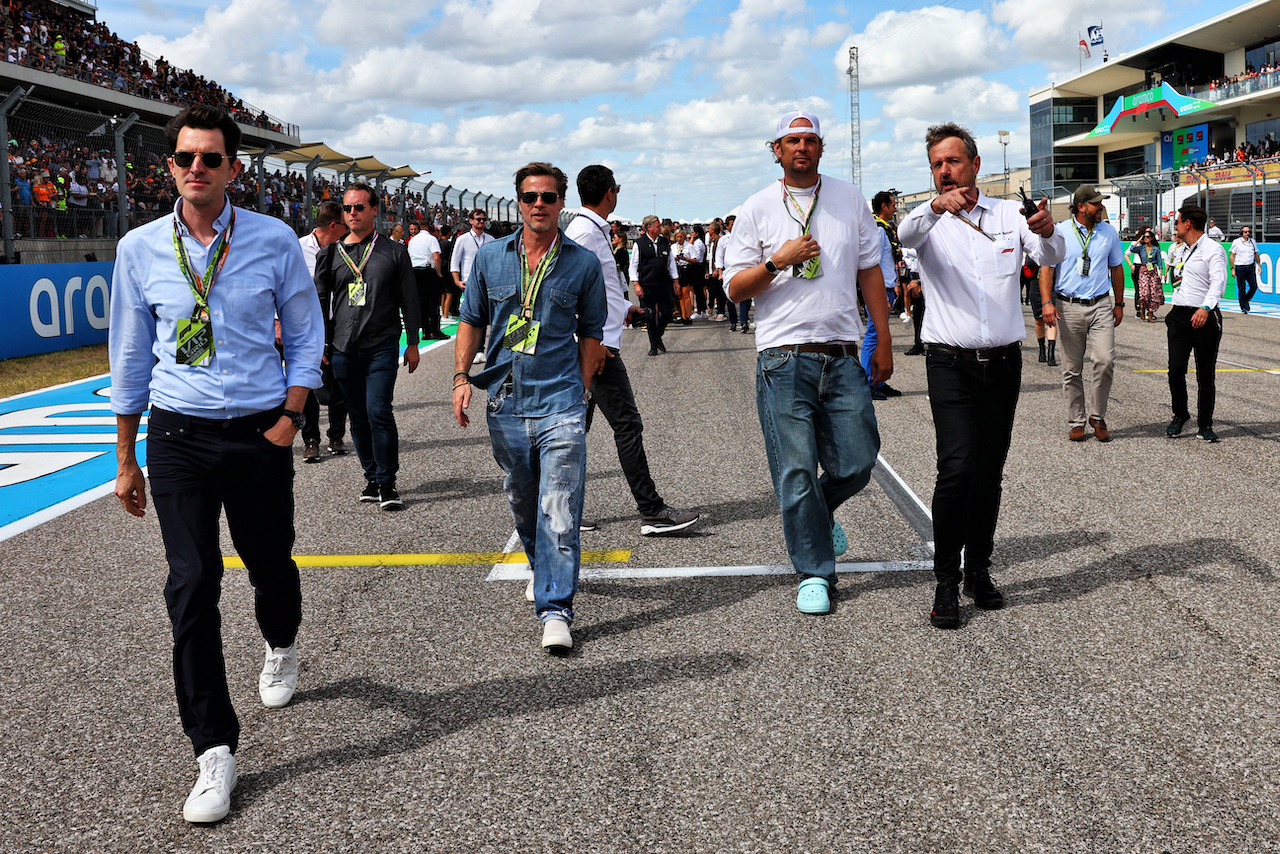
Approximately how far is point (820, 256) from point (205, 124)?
2.42 m

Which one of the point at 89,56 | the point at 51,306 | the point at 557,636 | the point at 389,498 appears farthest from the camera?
the point at 89,56

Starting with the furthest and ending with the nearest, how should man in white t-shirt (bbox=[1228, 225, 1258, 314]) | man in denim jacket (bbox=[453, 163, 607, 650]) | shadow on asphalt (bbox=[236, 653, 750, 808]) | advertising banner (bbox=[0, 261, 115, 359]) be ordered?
man in white t-shirt (bbox=[1228, 225, 1258, 314]) → advertising banner (bbox=[0, 261, 115, 359]) → man in denim jacket (bbox=[453, 163, 607, 650]) → shadow on asphalt (bbox=[236, 653, 750, 808])

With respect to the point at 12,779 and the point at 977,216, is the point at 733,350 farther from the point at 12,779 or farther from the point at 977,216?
the point at 12,779

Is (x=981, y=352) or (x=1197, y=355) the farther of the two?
(x=1197, y=355)

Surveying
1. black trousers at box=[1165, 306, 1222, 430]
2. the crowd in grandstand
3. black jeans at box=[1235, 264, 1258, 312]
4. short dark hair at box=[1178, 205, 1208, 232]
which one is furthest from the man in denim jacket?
the crowd in grandstand

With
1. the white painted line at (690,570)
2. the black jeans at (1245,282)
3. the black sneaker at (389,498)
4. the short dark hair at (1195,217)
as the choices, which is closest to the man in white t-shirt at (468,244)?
the black sneaker at (389,498)

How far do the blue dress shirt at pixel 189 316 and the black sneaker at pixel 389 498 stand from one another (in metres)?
3.42

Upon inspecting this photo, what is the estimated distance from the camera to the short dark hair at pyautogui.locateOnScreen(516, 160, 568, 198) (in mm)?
4363

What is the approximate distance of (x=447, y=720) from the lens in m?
3.52

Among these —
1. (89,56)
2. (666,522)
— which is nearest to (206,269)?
(666,522)

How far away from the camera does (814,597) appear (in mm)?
4488

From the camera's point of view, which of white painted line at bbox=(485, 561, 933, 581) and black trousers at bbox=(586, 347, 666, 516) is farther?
black trousers at bbox=(586, 347, 666, 516)

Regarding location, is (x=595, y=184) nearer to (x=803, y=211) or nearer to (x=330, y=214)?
(x=803, y=211)

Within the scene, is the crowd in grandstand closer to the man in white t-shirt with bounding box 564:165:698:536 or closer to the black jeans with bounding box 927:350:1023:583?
the man in white t-shirt with bounding box 564:165:698:536
